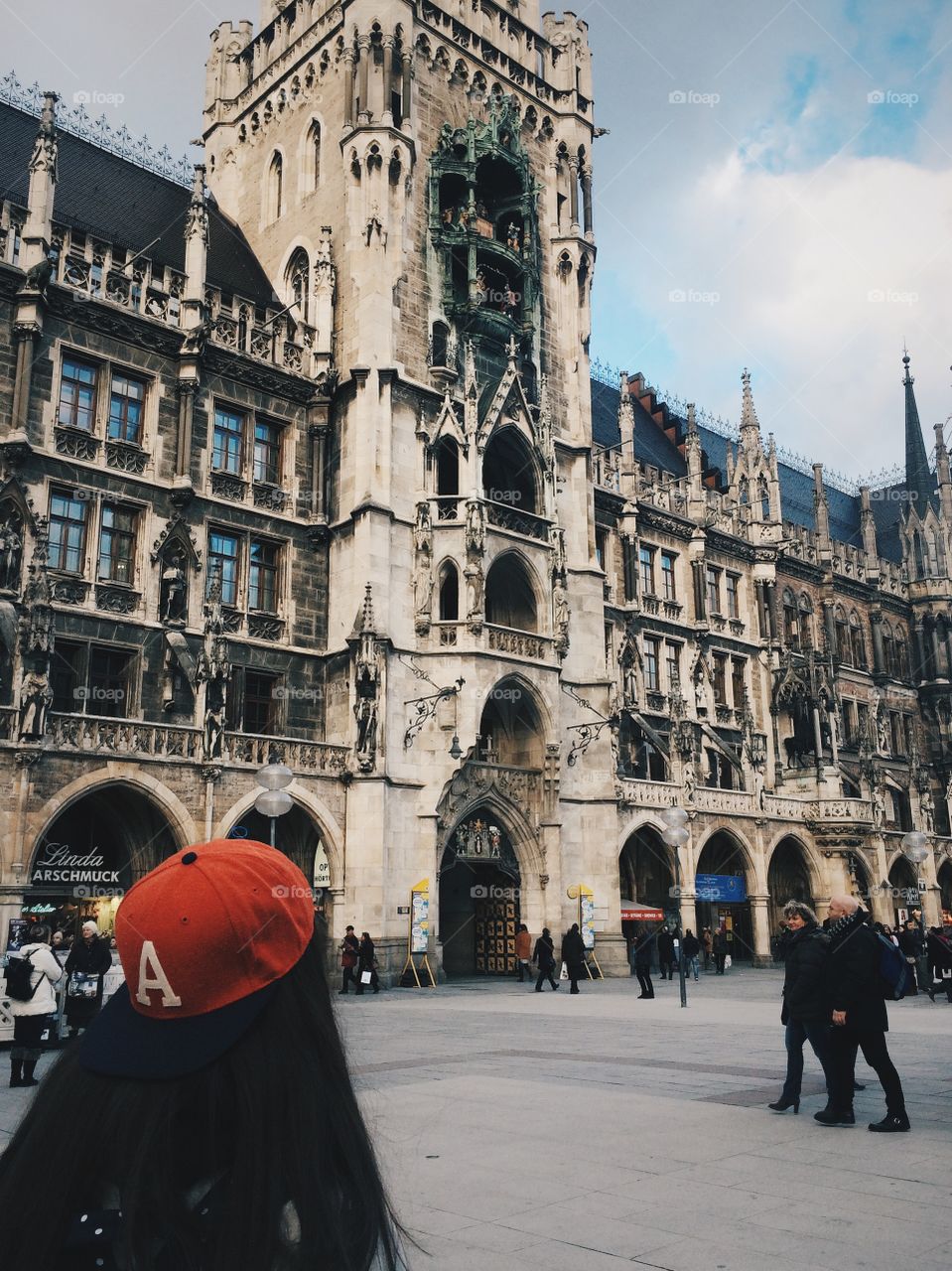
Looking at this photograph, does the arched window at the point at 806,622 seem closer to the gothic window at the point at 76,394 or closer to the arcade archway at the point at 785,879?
the arcade archway at the point at 785,879

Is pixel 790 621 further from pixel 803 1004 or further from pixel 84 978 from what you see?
pixel 803 1004

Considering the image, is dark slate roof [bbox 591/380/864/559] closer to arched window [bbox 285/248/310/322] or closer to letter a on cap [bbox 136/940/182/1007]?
arched window [bbox 285/248/310/322]

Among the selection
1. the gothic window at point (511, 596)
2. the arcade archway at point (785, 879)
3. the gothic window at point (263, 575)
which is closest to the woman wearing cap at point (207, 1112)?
the gothic window at point (263, 575)

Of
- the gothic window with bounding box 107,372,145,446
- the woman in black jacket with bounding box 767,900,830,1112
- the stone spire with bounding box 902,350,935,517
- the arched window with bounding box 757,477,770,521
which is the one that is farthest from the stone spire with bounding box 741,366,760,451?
the woman in black jacket with bounding box 767,900,830,1112

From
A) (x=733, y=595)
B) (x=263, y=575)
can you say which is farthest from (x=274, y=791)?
(x=733, y=595)

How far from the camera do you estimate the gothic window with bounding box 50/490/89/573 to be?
82.9 ft

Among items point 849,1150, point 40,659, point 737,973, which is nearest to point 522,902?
point 737,973

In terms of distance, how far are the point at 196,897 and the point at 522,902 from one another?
30122 millimetres

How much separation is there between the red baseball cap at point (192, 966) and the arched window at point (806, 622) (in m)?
47.2

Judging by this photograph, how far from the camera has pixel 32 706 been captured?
21922 millimetres

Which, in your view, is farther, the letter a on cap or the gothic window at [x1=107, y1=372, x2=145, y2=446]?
the gothic window at [x1=107, y1=372, x2=145, y2=446]

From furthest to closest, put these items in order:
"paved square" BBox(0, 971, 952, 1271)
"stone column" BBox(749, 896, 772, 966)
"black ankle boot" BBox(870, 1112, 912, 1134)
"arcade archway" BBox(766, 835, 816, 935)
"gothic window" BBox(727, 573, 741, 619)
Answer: "gothic window" BBox(727, 573, 741, 619) < "arcade archway" BBox(766, 835, 816, 935) < "stone column" BBox(749, 896, 772, 966) < "black ankle boot" BBox(870, 1112, 912, 1134) < "paved square" BBox(0, 971, 952, 1271)

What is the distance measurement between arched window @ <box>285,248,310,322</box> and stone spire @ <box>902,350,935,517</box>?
3505 centimetres

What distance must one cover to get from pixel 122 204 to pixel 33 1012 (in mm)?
27300
